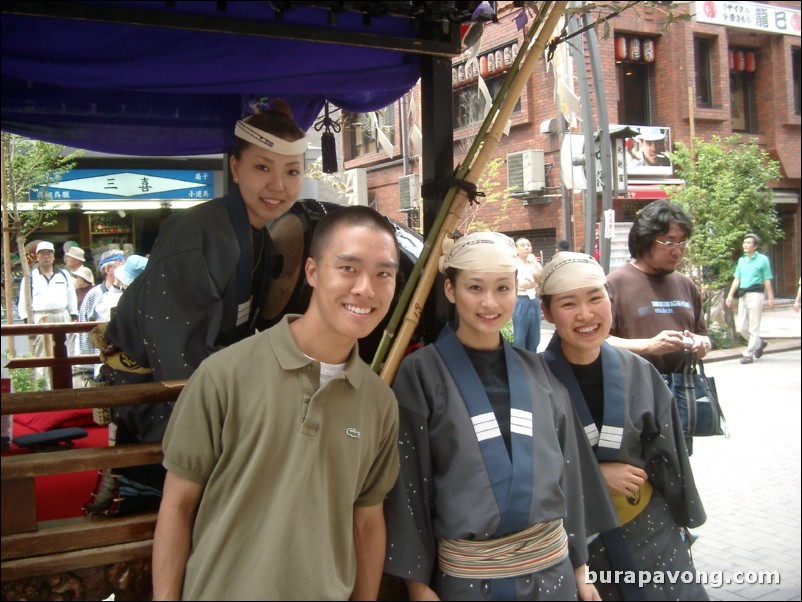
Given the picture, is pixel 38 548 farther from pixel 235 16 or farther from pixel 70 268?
pixel 70 268

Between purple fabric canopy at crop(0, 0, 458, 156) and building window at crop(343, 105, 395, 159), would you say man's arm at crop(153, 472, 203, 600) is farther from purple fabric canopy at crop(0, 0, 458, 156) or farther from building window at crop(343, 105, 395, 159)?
building window at crop(343, 105, 395, 159)

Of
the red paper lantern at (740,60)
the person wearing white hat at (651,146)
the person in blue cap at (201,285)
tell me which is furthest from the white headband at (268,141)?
the red paper lantern at (740,60)

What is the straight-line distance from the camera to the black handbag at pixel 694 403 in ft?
10.4

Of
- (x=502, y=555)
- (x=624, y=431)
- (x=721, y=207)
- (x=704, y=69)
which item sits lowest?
(x=502, y=555)

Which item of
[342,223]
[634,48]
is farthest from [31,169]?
[634,48]

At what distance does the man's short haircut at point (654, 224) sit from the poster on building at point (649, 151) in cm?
1158

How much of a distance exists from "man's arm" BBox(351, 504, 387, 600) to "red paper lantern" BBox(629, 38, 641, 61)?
14508mm

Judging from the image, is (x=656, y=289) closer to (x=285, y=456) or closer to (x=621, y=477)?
(x=621, y=477)

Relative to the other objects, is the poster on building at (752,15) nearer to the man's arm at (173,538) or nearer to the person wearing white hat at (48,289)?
the person wearing white hat at (48,289)

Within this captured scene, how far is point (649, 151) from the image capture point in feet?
47.2

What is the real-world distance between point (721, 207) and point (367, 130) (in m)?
10.2

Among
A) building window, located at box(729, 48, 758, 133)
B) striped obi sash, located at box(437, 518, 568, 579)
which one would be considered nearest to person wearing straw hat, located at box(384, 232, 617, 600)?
striped obi sash, located at box(437, 518, 568, 579)

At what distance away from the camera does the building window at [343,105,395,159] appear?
12.2 feet

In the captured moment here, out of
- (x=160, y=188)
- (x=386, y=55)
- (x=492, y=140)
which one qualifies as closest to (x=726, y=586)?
(x=492, y=140)
